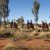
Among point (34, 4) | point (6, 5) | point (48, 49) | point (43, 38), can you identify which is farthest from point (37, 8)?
point (48, 49)

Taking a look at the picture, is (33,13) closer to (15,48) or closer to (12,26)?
(12,26)

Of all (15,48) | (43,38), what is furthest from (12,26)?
(15,48)

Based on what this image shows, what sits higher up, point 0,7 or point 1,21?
point 0,7

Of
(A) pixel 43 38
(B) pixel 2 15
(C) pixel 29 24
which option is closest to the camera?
(A) pixel 43 38

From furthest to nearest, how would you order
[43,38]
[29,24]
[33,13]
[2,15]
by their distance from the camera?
[33,13]
[2,15]
[29,24]
[43,38]

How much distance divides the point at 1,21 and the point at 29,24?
2927cm

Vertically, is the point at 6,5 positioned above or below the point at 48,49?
above

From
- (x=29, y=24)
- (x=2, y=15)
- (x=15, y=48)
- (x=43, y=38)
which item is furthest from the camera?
(x=2, y=15)

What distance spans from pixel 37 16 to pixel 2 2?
40.0 ft

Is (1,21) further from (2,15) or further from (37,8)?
(37,8)

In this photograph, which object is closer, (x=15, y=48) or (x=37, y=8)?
(x=15, y=48)

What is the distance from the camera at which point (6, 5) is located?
2500 inches

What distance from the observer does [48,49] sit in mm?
15344

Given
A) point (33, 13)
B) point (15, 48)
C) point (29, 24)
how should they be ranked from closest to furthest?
point (15, 48) < point (29, 24) < point (33, 13)
